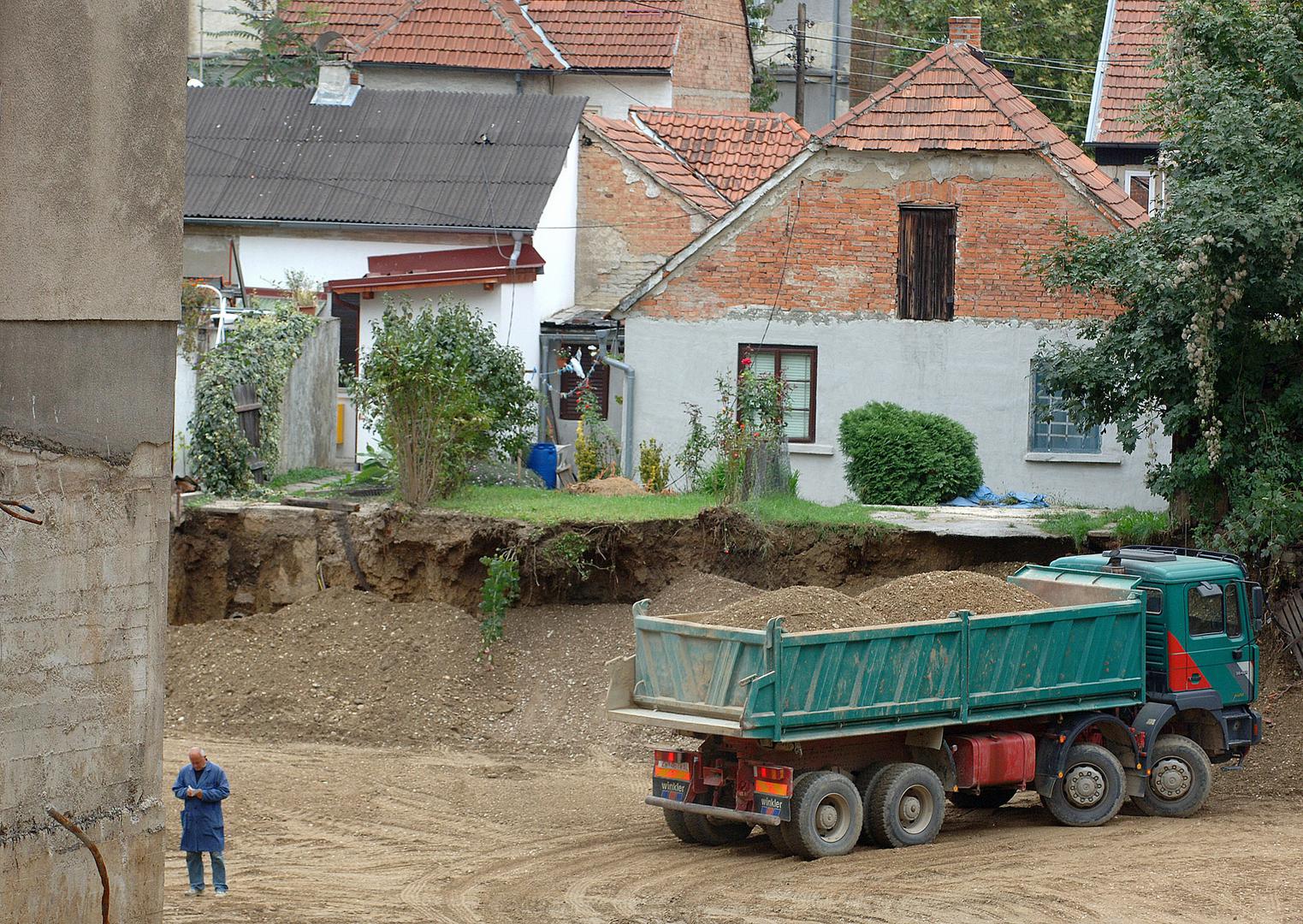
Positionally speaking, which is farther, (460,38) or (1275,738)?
(460,38)

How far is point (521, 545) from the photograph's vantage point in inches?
764

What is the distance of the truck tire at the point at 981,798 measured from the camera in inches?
593

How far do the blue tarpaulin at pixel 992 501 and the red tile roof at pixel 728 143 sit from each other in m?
10.7

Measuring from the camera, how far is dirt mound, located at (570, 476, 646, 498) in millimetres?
22031

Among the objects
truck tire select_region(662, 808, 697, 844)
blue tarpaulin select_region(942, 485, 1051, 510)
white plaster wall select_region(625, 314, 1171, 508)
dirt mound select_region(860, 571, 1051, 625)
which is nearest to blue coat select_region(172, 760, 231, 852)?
truck tire select_region(662, 808, 697, 844)

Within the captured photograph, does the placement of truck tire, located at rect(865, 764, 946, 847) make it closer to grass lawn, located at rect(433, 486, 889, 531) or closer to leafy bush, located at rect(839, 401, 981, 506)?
grass lawn, located at rect(433, 486, 889, 531)

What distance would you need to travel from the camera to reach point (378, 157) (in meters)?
28.3

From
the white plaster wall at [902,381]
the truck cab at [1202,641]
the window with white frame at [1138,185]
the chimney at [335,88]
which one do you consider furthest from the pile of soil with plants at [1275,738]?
the chimney at [335,88]

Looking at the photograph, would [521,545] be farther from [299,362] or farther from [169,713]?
[299,362]

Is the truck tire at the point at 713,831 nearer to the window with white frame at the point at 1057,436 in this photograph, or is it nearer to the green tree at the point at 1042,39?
the window with white frame at the point at 1057,436

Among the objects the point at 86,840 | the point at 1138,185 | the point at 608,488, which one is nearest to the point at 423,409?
the point at 608,488

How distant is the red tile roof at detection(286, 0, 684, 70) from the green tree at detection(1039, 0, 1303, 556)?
1849cm

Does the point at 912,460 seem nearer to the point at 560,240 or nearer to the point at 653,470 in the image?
the point at 653,470

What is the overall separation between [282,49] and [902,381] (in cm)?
1900
